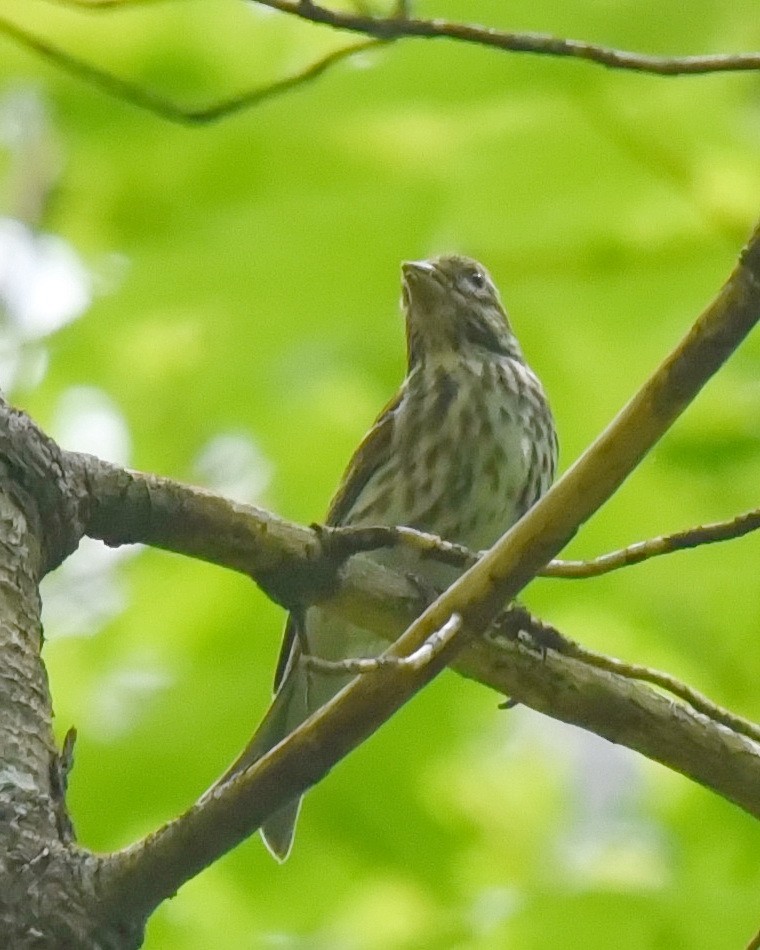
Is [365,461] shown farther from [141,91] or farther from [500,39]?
[500,39]

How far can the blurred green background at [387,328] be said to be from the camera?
9.37 feet

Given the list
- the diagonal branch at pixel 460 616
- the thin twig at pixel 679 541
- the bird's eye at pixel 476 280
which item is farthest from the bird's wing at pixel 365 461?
the diagonal branch at pixel 460 616

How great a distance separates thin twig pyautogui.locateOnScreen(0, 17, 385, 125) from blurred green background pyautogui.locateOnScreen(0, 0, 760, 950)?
0.10 meters

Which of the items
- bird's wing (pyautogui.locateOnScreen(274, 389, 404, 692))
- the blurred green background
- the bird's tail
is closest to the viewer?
the blurred green background

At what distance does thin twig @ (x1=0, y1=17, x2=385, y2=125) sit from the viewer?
270cm

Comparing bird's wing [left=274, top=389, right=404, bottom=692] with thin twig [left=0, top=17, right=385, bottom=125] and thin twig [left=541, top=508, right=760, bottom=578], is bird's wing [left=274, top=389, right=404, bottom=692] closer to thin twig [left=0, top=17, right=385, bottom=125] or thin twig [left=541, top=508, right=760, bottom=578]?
thin twig [left=0, top=17, right=385, bottom=125]

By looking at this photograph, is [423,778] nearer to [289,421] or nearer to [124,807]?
[124,807]

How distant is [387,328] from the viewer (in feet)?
11.6

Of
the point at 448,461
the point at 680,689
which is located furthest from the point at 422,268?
the point at 680,689

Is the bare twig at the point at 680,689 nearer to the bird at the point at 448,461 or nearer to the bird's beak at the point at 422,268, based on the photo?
the bird at the point at 448,461

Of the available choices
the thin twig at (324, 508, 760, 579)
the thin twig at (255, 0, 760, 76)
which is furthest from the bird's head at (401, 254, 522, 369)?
the thin twig at (255, 0, 760, 76)

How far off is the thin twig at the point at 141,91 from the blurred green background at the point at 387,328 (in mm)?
95

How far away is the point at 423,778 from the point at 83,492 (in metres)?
1.04

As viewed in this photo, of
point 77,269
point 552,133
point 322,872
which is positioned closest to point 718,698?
point 322,872
